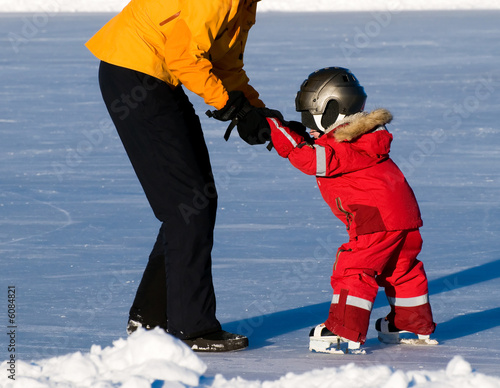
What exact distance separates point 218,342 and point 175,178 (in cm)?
59

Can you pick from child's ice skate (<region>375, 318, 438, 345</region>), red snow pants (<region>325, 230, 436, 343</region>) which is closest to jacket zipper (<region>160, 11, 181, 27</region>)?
red snow pants (<region>325, 230, 436, 343</region>)

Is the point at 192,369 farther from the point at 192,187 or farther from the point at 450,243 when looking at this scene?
the point at 450,243

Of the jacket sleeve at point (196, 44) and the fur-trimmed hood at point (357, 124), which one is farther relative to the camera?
the fur-trimmed hood at point (357, 124)

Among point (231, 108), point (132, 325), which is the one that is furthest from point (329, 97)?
point (132, 325)

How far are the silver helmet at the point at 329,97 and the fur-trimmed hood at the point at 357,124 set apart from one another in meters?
0.07

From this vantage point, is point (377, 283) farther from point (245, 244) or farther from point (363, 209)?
point (245, 244)

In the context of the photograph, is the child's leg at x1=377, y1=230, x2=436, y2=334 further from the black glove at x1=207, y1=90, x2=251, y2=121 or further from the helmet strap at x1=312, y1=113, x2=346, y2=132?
the black glove at x1=207, y1=90, x2=251, y2=121

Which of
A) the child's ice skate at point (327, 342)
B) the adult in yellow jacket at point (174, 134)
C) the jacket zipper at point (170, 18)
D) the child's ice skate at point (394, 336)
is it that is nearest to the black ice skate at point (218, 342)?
the adult in yellow jacket at point (174, 134)

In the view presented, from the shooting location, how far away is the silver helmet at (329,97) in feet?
12.2

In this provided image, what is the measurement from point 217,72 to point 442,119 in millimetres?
5214

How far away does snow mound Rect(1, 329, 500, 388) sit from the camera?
109 inches

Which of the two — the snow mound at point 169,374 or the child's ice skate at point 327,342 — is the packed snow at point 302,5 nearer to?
the child's ice skate at point 327,342

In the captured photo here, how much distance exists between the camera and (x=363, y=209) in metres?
3.66

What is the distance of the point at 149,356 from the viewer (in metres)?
2.87
